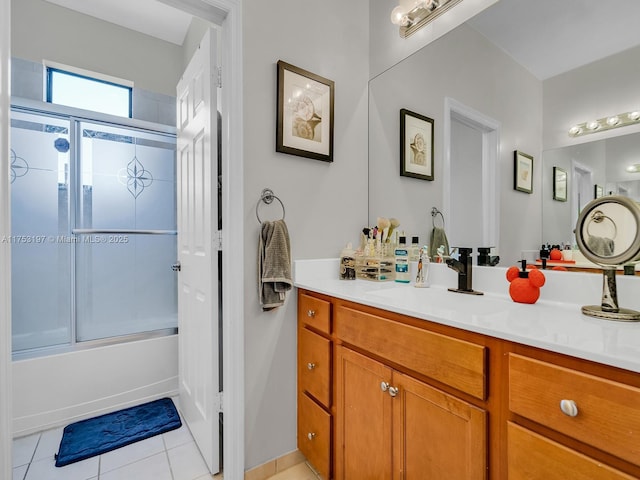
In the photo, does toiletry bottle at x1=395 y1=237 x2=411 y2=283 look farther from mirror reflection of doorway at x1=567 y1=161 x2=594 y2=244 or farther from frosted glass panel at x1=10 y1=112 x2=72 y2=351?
frosted glass panel at x1=10 y1=112 x2=72 y2=351

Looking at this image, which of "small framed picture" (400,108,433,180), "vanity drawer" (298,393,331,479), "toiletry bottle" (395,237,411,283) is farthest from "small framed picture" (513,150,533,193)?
"vanity drawer" (298,393,331,479)

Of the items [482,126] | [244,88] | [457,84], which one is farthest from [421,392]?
[244,88]

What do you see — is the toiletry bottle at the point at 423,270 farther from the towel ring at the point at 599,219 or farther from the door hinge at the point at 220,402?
the door hinge at the point at 220,402

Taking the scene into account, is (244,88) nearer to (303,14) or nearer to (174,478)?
(303,14)

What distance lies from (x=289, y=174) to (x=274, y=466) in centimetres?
144

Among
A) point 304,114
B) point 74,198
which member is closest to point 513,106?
point 304,114

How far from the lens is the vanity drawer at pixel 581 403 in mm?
568

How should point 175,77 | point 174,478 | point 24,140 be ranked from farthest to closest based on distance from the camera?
point 175,77 → point 24,140 → point 174,478

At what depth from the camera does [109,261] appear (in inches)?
93.0

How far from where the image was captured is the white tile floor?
155cm

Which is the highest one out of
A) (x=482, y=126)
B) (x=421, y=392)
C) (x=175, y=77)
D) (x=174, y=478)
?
(x=175, y=77)

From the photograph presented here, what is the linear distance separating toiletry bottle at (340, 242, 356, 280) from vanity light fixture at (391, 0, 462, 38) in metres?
1.19

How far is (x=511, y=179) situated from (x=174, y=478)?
206cm

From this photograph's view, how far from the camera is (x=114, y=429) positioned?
1.92 metres
